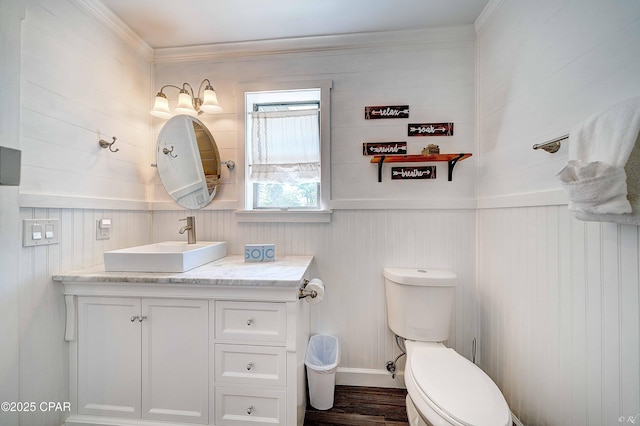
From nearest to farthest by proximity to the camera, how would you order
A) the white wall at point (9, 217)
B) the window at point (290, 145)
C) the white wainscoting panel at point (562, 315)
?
the white wainscoting panel at point (562, 315), the white wall at point (9, 217), the window at point (290, 145)

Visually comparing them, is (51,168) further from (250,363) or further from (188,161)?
(250,363)

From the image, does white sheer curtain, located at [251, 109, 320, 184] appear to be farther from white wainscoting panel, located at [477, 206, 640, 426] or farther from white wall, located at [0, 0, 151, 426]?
white wainscoting panel, located at [477, 206, 640, 426]

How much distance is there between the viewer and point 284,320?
45.8 inches

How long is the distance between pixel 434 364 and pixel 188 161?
1945 millimetres

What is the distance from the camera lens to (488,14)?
1463 mm

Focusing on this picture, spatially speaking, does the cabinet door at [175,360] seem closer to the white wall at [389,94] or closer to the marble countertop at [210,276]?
the marble countertop at [210,276]

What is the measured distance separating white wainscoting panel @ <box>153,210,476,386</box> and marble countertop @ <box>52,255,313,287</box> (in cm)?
38

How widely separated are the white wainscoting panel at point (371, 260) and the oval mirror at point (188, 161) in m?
0.59

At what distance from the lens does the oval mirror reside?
5.92 feet

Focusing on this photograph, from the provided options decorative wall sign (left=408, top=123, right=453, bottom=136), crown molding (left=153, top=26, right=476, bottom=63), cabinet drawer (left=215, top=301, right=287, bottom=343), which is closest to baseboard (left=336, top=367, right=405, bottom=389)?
cabinet drawer (left=215, top=301, right=287, bottom=343)

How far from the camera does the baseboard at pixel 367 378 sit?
5.44ft

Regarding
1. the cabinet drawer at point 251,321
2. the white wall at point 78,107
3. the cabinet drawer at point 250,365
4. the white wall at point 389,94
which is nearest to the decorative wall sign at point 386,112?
the white wall at point 389,94

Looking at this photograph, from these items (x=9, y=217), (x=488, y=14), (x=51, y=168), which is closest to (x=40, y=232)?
(x=9, y=217)

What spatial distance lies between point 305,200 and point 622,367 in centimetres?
Result: 164
